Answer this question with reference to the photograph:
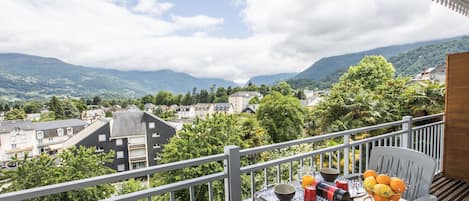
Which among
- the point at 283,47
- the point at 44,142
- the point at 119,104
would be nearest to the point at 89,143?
the point at 44,142

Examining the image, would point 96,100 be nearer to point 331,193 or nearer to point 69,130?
point 69,130

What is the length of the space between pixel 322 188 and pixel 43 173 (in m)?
12.5

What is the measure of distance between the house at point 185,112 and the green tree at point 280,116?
176 inches

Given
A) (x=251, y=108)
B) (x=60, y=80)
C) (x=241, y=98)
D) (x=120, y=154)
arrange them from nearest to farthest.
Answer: (x=60, y=80), (x=120, y=154), (x=241, y=98), (x=251, y=108)

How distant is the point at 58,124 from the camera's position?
404 inches

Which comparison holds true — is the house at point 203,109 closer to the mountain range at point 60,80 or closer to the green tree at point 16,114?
the mountain range at point 60,80

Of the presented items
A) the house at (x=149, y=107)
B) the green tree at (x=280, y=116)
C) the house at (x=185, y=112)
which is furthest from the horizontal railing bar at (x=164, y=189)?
the green tree at (x=280, y=116)

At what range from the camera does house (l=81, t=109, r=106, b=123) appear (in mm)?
10297

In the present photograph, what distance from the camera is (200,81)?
17.4 metres

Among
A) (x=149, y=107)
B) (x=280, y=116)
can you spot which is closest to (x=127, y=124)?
(x=149, y=107)

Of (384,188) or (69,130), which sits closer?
(384,188)

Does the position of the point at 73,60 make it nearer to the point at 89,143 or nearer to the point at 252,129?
the point at 89,143

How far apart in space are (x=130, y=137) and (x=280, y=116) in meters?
8.72

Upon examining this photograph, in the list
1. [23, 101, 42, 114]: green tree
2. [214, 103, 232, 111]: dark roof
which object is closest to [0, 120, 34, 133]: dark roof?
[23, 101, 42, 114]: green tree
